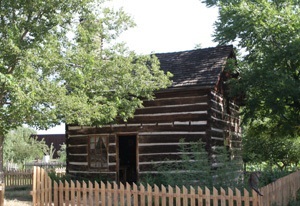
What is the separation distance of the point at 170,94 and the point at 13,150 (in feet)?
80.9

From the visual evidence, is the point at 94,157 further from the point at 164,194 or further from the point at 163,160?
the point at 164,194

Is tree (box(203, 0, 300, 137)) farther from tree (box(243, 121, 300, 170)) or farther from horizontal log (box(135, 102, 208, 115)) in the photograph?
tree (box(243, 121, 300, 170))

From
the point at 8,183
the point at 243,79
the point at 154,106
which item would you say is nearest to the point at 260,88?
the point at 243,79

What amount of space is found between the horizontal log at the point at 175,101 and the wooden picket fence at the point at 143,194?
4573 mm

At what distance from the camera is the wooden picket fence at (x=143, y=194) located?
8.30 m

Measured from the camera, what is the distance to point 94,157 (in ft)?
56.6

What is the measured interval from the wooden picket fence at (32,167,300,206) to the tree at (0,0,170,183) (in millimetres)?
2046

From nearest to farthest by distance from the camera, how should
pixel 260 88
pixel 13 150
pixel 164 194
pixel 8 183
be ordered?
pixel 164 194 < pixel 260 88 < pixel 8 183 < pixel 13 150

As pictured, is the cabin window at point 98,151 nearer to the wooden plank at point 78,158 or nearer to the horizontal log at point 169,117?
the wooden plank at point 78,158

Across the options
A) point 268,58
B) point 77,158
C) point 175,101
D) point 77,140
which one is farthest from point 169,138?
point 268,58

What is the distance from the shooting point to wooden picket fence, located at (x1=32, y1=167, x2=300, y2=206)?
830cm

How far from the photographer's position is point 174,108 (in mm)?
15531

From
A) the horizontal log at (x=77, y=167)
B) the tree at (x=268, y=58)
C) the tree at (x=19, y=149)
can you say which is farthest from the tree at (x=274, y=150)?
the tree at (x=19, y=149)

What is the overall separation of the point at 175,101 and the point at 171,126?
0.99 m
